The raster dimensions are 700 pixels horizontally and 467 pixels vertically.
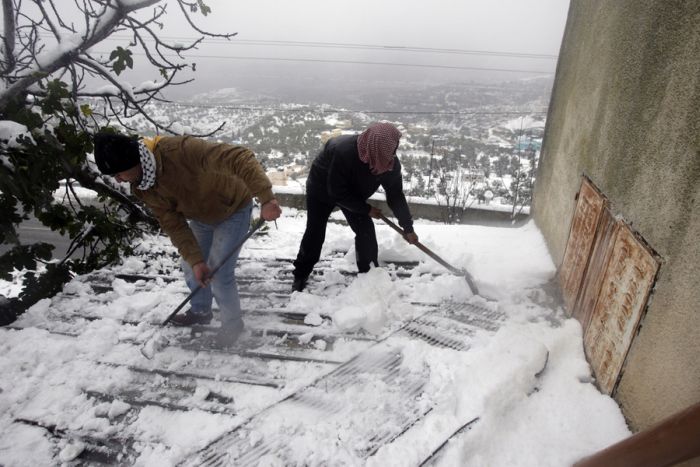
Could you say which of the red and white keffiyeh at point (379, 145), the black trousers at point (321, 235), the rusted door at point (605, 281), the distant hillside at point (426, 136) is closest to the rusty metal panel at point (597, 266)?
the rusted door at point (605, 281)

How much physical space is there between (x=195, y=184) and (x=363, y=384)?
5.40 ft


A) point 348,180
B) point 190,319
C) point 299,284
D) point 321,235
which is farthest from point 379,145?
point 190,319

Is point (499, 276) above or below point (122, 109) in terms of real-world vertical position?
below

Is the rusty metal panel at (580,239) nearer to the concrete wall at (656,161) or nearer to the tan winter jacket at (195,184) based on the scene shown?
the concrete wall at (656,161)

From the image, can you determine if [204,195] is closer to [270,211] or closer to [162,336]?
[270,211]

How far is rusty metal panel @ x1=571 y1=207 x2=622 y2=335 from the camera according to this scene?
7.50ft

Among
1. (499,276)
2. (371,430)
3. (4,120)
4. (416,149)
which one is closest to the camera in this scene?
(371,430)

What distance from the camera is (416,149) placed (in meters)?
9.85

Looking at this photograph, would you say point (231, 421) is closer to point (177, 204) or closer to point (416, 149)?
point (177, 204)

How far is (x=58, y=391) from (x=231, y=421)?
1186 mm

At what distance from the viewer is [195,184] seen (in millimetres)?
2469

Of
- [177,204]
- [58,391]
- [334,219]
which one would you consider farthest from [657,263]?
[334,219]

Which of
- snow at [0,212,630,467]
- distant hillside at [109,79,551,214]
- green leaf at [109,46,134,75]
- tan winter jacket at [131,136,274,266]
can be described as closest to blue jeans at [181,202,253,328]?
tan winter jacket at [131,136,274,266]

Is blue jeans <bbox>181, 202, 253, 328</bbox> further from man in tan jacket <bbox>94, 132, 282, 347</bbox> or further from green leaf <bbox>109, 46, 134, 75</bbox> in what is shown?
green leaf <bbox>109, 46, 134, 75</bbox>
